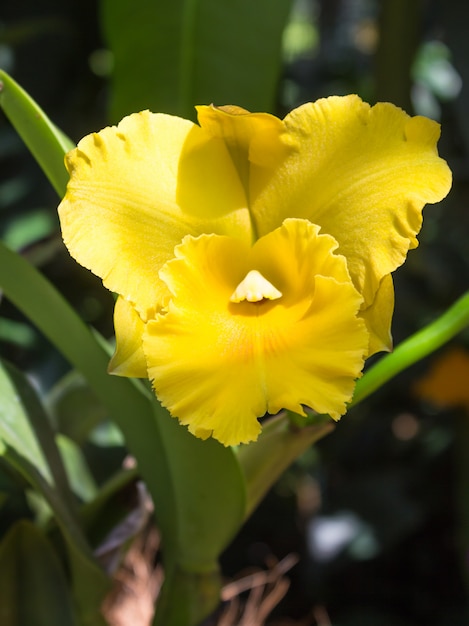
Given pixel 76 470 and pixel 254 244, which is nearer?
pixel 254 244

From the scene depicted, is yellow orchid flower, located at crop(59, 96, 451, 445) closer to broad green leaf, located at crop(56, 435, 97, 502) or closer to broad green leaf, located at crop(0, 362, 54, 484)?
broad green leaf, located at crop(0, 362, 54, 484)

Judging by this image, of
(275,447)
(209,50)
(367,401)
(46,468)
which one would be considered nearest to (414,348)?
(275,447)

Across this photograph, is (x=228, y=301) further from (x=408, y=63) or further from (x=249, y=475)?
(x=408, y=63)

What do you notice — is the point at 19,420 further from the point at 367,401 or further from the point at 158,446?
the point at 367,401

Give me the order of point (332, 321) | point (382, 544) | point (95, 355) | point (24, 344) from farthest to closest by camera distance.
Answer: point (382, 544) < point (24, 344) < point (95, 355) < point (332, 321)

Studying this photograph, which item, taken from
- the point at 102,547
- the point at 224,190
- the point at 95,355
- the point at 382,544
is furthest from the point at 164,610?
the point at 382,544

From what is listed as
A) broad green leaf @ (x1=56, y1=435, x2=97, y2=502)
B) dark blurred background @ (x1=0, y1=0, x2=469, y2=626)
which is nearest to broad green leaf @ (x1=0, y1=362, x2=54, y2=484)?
broad green leaf @ (x1=56, y1=435, x2=97, y2=502)

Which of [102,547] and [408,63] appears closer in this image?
[102,547]
